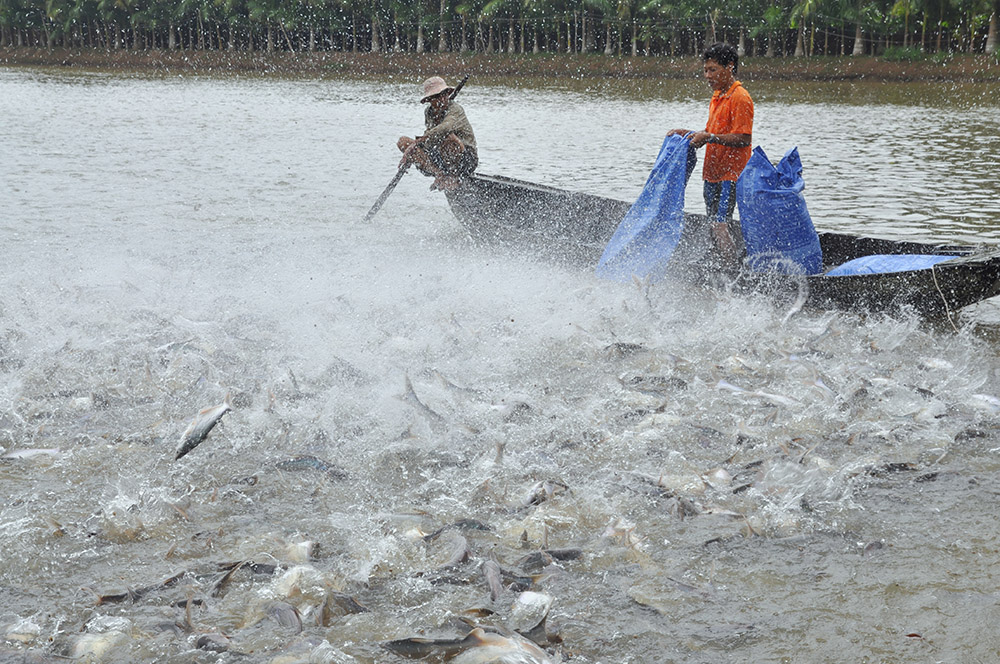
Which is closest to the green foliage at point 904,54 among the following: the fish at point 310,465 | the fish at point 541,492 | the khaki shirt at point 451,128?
the khaki shirt at point 451,128

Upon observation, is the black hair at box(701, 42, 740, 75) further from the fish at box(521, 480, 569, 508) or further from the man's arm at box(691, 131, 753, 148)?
the fish at box(521, 480, 569, 508)

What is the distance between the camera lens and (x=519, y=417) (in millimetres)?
5559

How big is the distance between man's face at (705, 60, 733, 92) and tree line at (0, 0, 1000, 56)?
3391cm

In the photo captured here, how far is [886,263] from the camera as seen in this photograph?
759cm

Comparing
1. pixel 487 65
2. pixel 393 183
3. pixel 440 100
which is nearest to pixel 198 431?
pixel 440 100

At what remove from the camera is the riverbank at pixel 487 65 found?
3759cm

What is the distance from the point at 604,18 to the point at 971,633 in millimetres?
47243

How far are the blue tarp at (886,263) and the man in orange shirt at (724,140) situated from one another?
963 millimetres

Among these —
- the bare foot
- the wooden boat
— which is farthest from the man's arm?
the bare foot

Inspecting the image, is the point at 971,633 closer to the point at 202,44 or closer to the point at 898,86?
the point at 898,86

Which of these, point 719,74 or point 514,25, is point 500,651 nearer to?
point 719,74

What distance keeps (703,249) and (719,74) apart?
1.64 meters

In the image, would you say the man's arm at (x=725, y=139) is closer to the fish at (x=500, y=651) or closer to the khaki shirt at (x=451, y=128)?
the khaki shirt at (x=451, y=128)

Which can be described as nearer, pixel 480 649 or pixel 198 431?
pixel 480 649
